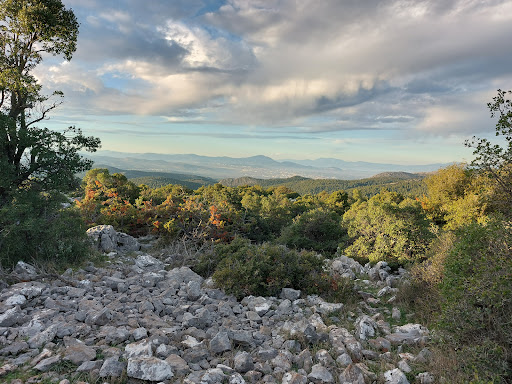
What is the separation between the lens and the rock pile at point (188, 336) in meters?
4.26

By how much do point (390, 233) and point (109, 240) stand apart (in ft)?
39.4

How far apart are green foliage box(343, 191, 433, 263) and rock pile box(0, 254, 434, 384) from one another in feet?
17.3

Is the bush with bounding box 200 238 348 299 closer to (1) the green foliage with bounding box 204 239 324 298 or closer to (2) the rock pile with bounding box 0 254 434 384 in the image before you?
(1) the green foliage with bounding box 204 239 324 298

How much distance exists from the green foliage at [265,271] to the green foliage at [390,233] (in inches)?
188

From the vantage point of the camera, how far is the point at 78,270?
27.8ft

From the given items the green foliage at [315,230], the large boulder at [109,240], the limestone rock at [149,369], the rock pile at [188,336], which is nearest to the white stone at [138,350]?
the rock pile at [188,336]

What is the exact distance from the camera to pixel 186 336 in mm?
5344

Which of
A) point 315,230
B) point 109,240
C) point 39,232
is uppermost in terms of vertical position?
point 39,232

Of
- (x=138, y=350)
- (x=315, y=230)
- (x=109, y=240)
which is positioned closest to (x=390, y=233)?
(x=315, y=230)

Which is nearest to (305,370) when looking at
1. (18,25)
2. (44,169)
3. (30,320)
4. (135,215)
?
(30,320)

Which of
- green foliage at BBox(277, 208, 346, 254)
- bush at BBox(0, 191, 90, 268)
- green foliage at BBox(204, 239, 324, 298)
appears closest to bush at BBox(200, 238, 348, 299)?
green foliage at BBox(204, 239, 324, 298)

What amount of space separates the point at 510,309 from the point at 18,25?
13.8m

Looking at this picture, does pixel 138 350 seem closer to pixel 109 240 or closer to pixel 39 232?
pixel 39 232

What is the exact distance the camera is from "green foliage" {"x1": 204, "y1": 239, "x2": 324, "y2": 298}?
8.31 m
